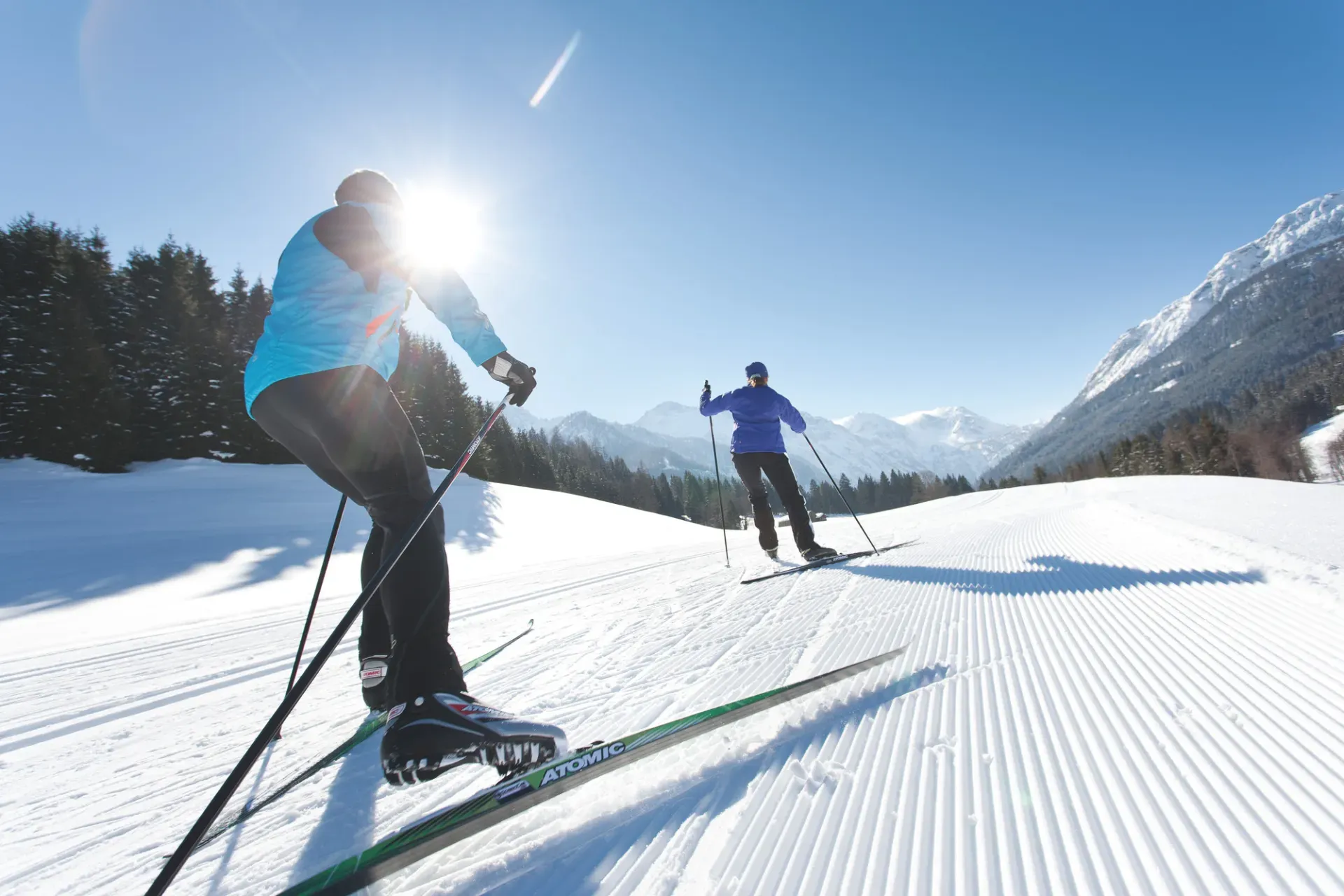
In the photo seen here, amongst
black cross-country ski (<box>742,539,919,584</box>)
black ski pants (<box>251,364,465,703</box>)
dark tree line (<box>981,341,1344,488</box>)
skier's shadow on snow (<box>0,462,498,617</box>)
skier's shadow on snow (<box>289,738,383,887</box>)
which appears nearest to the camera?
skier's shadow on snow (<box>289,738,383,887</box>)

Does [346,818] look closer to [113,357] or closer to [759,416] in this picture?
[759,416]

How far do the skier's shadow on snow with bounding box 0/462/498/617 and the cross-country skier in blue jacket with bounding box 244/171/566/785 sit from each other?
8.82 meters

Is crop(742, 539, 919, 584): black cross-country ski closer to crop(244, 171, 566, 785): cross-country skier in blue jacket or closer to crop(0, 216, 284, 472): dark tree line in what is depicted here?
crop(244, 171, 566, 785): cross-country skier in blue jacket

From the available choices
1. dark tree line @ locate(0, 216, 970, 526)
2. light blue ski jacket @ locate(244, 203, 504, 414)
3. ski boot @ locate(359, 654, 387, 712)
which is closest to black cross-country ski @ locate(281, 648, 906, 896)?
ski boot @ locate(359, 654, 387, 712)

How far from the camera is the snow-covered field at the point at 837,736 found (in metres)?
1.09

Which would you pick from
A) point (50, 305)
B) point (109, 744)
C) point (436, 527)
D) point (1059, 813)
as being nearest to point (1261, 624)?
point (1059, 813)

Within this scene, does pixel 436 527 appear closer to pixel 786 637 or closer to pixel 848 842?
pixel 848 842

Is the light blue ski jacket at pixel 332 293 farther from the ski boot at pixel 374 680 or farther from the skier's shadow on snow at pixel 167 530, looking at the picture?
the skier's shadow on snow at pixel 167 530

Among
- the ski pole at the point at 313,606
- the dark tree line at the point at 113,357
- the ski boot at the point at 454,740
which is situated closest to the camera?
the ski boot at the point at 454,740

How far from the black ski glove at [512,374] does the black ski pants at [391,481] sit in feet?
1.28

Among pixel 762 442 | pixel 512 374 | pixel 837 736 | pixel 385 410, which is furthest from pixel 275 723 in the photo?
pixel 762 442

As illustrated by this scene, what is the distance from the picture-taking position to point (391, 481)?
1818 millimetres

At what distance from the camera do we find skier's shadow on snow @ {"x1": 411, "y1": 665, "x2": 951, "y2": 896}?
1.12 m

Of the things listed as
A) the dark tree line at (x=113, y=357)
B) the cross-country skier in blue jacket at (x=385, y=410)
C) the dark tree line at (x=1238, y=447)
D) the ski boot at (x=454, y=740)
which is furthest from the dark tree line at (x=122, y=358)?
the dark tree line at (x=1238, y=447)
